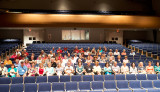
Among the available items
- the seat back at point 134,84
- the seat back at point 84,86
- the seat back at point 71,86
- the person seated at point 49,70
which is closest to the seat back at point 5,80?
the person seated at point 49,70

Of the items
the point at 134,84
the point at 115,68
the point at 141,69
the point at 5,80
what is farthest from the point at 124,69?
the point at 5,80

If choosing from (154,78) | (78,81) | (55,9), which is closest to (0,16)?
(55,9)

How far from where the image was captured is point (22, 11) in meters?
16.2

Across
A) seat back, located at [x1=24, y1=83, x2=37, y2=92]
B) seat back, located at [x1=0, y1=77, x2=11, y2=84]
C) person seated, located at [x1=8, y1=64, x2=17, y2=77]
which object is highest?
person seated, located at [x1=8, y1=64, x2=17, y2=77]

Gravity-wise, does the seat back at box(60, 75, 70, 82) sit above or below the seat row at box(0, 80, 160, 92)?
above

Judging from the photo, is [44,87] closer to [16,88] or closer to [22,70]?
[16,88]

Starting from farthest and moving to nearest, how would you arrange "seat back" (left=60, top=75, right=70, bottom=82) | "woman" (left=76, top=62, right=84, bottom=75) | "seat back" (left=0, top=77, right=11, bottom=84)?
"woman" (left=76, top=62, right=84, bottom=75)
"seat back" (left=60, top=75, right=70, bottom=82)
"seat back" (left=0, top=77, right=11, bottom=84)

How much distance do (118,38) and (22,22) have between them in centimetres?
1107

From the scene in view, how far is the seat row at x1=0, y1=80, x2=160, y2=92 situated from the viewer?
5.36 meters

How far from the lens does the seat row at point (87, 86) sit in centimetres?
536

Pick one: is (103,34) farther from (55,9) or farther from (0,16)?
(0,16)

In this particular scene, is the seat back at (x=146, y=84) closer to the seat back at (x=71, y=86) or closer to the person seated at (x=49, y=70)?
the seat back at (x=71, y=86)

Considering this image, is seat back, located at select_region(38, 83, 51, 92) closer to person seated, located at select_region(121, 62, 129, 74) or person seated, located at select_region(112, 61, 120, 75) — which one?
person seated, located at select_region(112, 61, 120, 75)

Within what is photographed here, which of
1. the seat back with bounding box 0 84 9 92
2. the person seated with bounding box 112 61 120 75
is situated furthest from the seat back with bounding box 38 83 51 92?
the person seated with bounding box 112 61 120 75
